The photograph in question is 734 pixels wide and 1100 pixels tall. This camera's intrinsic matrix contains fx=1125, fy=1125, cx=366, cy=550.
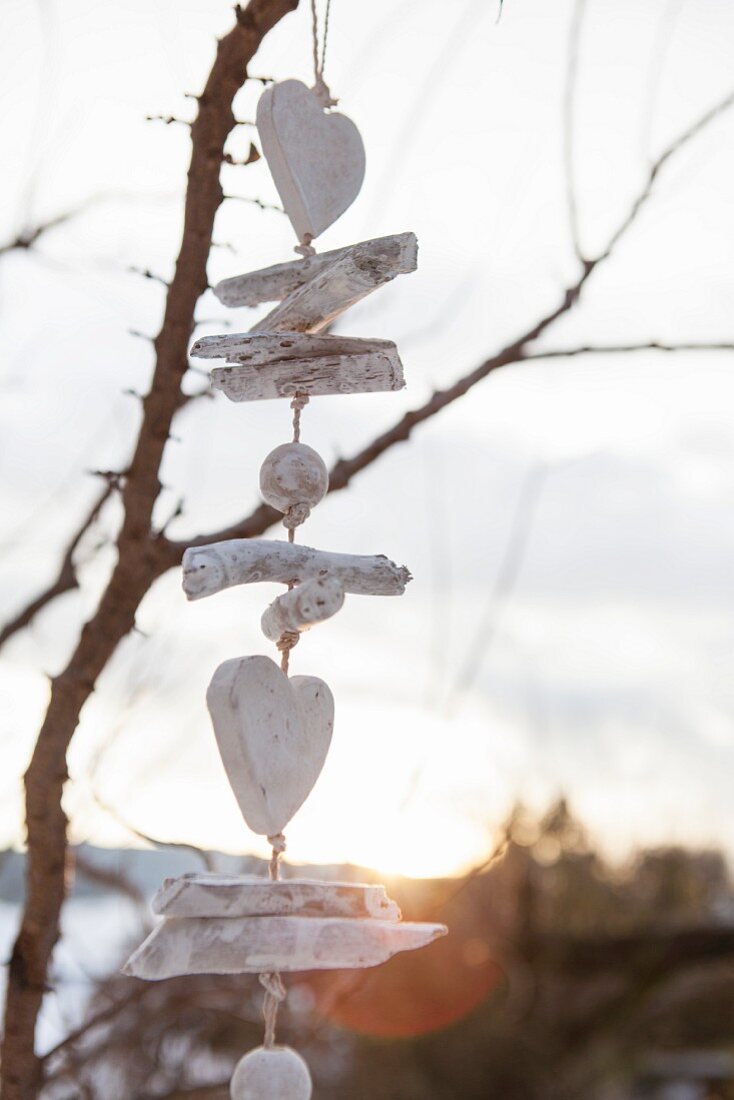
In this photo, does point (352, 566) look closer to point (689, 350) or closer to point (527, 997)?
point (689, 350)

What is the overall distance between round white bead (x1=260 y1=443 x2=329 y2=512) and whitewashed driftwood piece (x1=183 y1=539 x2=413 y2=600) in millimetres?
85

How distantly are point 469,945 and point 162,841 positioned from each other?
549 cm

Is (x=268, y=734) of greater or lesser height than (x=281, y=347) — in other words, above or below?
below

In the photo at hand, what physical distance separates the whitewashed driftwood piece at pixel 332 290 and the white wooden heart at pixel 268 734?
345 millimetres

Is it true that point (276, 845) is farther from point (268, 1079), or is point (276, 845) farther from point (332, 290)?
point (332, 290)

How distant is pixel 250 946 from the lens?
998 mm

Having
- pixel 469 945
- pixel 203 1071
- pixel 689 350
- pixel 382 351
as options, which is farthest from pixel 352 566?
pixel 469 945

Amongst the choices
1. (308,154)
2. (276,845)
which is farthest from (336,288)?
(276,845)

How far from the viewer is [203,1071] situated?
16.1 feet

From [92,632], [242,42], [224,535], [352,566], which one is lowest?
[352,566]

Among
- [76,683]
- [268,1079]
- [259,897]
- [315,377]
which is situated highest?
[315,377]

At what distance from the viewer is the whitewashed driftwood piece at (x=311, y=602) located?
102 cm

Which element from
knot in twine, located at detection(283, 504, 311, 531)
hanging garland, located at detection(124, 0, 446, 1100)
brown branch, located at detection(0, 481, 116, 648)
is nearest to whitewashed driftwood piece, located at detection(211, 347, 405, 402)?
hanging garland, located at detection(124, 0, 446, 1100)

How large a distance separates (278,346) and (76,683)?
540mm
